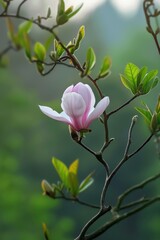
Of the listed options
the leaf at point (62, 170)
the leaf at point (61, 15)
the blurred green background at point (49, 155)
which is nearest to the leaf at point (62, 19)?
the leaf at point (61, 15)

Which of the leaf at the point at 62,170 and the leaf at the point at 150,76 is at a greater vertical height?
the leaf at the point at 150,76

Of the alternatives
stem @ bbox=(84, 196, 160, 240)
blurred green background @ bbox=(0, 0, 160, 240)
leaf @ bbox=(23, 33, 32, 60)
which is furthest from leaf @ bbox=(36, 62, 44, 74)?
blurred green background @ bbox=(0, 0, 160, 240)

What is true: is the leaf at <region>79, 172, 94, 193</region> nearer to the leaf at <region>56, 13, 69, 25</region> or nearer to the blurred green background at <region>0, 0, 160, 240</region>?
the leaf at <region>56, 13, 69, 25</region>

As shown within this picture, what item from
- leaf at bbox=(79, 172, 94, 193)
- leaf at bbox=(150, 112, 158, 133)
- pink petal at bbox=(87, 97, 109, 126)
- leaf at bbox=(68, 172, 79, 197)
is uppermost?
pink petal at bbox=(87, 97, 109, 126)

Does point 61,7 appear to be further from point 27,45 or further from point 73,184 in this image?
point 73,184

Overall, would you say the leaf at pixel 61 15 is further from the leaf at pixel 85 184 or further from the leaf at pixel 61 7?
the leaf at pixel 85 184

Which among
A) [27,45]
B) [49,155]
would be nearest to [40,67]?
[27,45]

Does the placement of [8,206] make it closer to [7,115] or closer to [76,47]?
[7,115]
